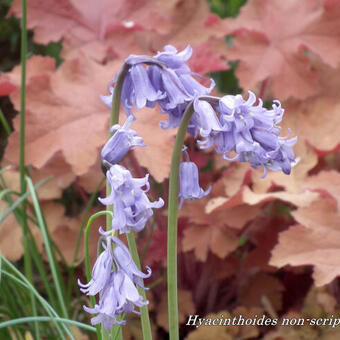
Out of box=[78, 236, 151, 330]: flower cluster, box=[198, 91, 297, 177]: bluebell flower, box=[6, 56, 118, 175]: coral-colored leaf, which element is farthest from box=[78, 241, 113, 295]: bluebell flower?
box=[6, 56, 118, 175]: coral-colored leaf

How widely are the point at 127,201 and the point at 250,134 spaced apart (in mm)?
203

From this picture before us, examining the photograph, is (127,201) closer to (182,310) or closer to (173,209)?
(173,209)

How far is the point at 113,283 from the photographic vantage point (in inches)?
29.9

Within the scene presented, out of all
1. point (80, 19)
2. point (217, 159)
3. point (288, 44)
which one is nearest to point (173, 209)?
point (217, 159)

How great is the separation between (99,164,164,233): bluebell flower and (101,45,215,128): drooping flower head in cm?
13

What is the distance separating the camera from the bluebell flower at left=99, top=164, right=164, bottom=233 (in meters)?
0.72

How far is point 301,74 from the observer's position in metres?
1.80

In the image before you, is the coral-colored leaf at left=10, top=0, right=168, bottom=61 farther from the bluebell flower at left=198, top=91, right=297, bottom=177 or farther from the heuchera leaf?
the bluebell flower at left=198, top=91, right=297, bottom=177

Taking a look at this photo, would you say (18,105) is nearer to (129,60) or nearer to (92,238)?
(92,238)

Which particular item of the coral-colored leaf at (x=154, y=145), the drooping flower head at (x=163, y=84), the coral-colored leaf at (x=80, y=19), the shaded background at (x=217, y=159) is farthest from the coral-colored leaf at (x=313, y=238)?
the coral-colored leaf at (x=80, y=19)

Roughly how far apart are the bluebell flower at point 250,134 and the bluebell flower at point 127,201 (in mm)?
125

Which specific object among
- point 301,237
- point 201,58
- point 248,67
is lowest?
point 301,237

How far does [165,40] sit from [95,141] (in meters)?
0.71

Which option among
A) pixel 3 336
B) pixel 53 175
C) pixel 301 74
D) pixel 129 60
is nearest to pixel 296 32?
pixel 301 74
